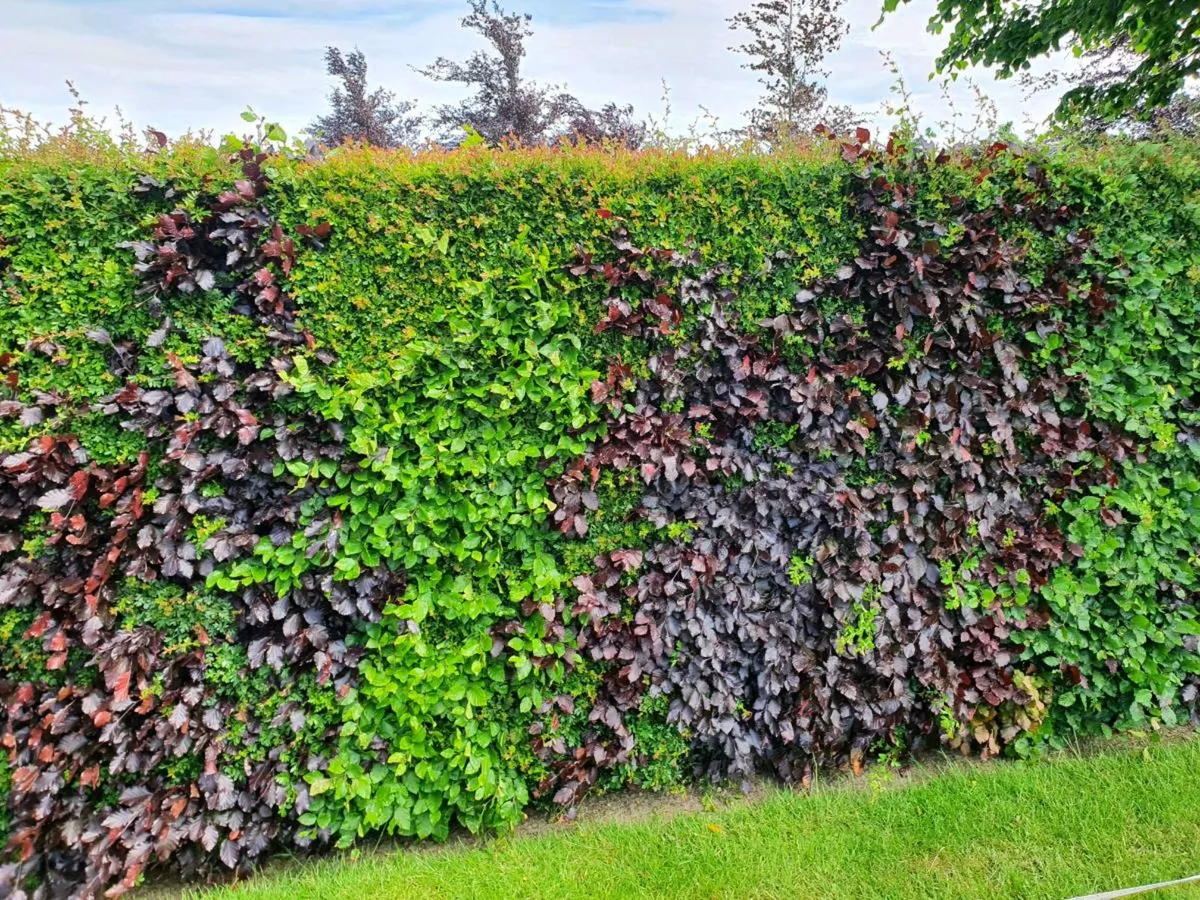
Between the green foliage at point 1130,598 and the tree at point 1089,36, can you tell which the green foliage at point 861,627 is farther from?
the tree at point 1089,36

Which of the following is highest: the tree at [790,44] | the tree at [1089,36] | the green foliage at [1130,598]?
the tree at [790,44]

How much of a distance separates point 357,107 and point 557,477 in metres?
15.7

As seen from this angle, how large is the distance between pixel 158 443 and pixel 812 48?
13.9 meters

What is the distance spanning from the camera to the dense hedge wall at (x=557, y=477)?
257 cm

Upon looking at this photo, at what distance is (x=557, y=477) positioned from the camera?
2.89 m

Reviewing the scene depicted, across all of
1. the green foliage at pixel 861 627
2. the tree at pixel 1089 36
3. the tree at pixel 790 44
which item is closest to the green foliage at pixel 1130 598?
→ the green foliage at pixel 861 627

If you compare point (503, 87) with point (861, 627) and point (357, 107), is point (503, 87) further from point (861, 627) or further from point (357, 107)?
point (861, 627)

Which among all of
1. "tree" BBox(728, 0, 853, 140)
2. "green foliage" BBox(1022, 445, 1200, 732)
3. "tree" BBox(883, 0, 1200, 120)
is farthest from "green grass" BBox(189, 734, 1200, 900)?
"tree" BBox(728, 0, 853, 140)

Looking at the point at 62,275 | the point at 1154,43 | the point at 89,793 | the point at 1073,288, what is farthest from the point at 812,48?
the point at 89,793

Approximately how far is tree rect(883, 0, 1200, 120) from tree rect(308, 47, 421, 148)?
11.3 m

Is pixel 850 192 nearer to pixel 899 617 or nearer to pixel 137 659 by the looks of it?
pixel 899 617

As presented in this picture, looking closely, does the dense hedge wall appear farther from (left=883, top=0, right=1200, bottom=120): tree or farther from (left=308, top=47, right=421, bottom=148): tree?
(left=308, top=47, right=421, bottom=148): tree

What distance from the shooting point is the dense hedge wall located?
101 inches

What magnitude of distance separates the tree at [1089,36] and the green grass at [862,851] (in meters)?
4.93
